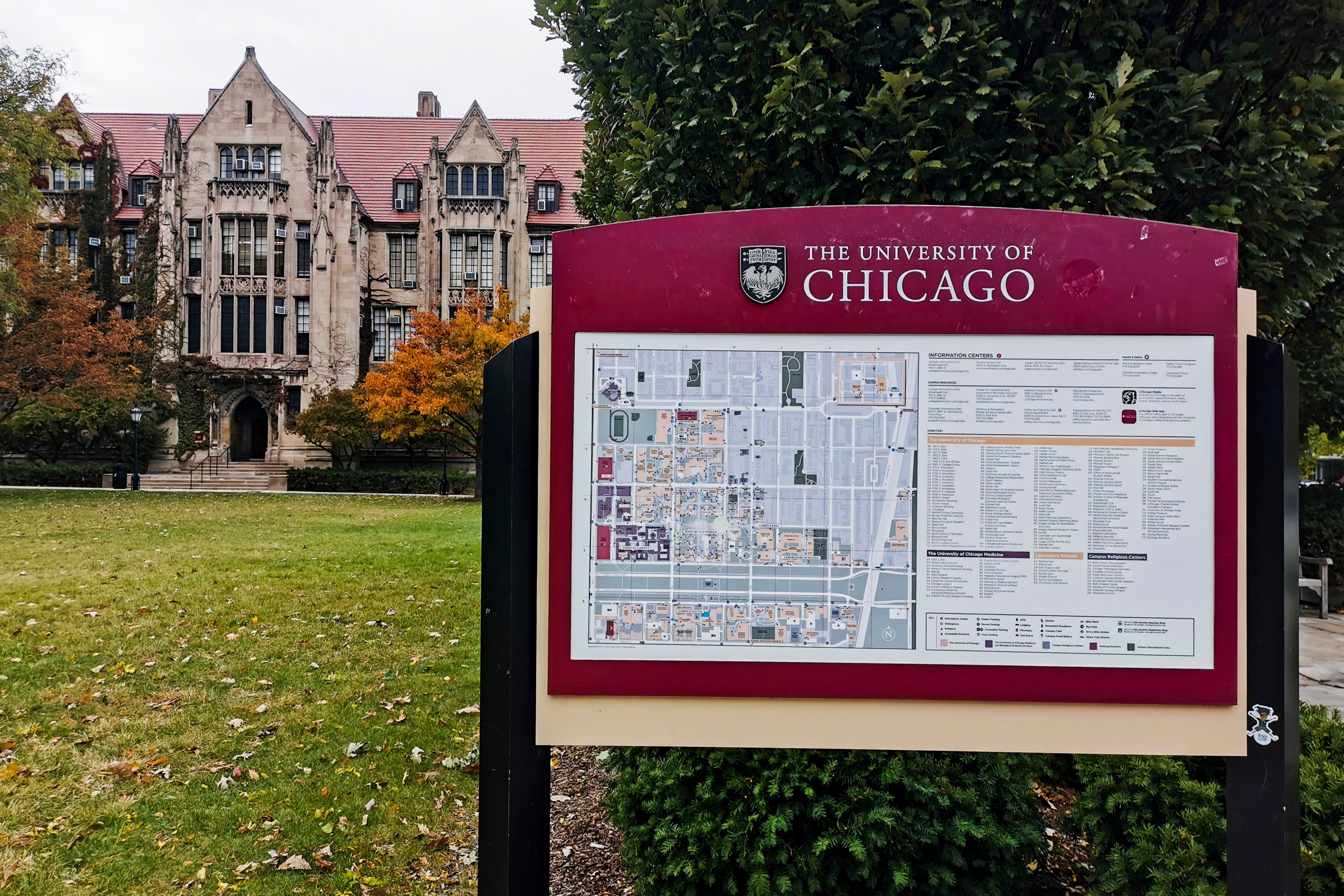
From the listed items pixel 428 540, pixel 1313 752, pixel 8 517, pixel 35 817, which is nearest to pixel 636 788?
pixel 1313 752

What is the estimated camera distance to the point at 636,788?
9.88 feet

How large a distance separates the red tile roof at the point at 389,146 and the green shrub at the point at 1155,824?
35452 millimetres

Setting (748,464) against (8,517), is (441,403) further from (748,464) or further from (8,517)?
(748,464)

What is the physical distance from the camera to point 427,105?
4119cm

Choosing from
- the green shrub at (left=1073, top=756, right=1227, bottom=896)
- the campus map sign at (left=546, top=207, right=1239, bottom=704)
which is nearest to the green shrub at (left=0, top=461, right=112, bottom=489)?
the campus map sign at (left=546, top=207, right=1239, bottom=704)

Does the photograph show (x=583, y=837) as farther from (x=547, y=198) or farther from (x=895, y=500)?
(x=547, y=198)

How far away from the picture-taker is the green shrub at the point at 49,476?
2905 centimetres

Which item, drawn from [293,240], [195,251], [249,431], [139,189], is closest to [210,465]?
[249,431]

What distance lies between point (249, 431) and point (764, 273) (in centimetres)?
4032

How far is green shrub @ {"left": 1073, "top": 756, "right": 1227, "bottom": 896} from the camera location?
2.52 meters

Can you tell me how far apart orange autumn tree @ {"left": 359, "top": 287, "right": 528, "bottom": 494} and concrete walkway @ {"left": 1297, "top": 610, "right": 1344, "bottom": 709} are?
64.0 ft

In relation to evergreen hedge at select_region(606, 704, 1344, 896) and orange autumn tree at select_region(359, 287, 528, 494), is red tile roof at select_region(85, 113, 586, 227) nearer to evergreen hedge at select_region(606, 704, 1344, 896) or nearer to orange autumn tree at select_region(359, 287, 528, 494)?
orange autumn tree at select_region(359, 287, 528, 494)

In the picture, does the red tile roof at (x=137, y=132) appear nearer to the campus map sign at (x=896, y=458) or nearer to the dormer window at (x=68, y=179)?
the dormer window at (x=68, y=179)

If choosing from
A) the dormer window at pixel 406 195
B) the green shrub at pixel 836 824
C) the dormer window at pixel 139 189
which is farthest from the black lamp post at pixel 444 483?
the green shrub at pixel 836 824
